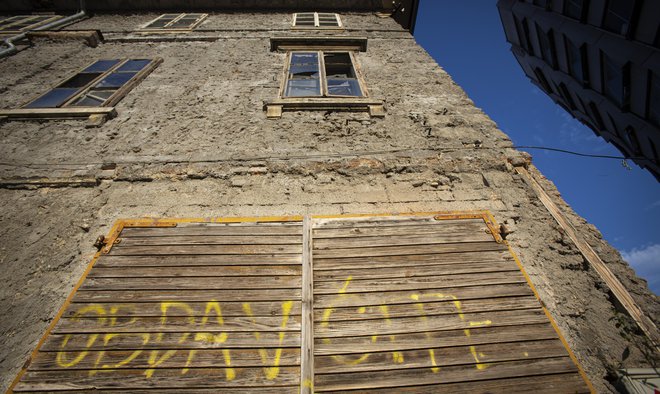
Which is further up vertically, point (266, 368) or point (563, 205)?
point (563, 205)

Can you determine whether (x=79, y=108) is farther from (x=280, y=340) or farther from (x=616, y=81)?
(x=616, y=81)

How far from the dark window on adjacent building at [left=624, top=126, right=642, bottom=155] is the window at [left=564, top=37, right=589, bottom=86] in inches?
83.2

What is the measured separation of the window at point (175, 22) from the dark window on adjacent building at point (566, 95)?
13.8m

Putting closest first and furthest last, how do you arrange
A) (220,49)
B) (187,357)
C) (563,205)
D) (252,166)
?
1. (187,357)
2. (563,205)
3. (252,166)
4. (220,49)

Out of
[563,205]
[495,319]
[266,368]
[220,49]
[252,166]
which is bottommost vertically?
[495,319]

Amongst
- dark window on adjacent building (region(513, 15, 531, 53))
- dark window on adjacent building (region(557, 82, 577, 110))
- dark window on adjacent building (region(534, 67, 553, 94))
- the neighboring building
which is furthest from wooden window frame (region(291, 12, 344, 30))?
dark window on adjacent building (region(534, 67, 553, 94))

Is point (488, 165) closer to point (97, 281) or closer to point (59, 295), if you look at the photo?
point (97, 281)

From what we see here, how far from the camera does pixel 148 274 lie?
93.0 inches

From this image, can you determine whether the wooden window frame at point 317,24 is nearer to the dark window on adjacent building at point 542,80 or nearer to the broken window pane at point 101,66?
the broken window pane at point 101,66

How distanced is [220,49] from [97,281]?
5344 millimetres

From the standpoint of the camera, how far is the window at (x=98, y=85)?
4246mm

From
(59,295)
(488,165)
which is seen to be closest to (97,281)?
(59,295)

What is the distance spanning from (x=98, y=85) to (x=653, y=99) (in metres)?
12.1

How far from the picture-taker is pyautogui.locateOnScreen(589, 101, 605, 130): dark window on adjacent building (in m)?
9.61
